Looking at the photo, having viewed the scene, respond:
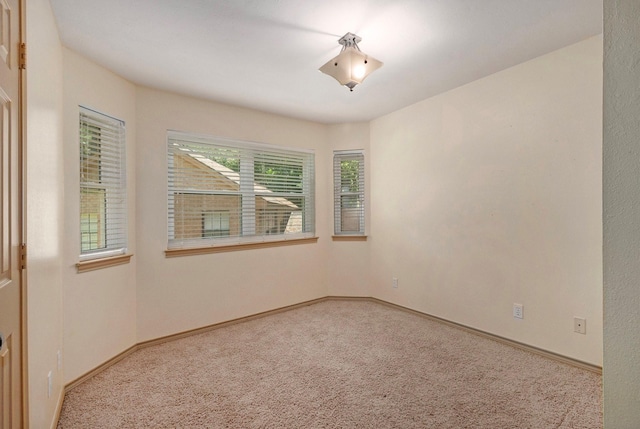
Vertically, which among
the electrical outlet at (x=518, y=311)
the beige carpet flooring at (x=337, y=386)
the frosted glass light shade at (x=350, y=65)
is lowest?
the beige carpet flooring at (x=337, y=386)

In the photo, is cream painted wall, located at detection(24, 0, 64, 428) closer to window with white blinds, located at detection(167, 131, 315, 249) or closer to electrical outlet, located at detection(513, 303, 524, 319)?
window with white blinds, located at detection(167, 131, 315, 249)

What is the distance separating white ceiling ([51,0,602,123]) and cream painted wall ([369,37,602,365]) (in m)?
0.31

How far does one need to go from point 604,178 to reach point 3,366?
2030mm

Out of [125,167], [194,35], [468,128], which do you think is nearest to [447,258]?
[468,128]

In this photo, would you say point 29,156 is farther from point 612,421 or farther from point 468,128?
point 468,128

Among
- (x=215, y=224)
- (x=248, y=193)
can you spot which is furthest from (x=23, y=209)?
(x=248, y=193)

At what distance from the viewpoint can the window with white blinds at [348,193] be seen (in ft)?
14.0

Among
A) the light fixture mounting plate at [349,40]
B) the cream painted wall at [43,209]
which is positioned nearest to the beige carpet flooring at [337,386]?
the cream painted wall at [43,209]

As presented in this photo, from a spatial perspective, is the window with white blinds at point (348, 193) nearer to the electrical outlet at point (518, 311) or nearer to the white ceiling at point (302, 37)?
the white ceiling at point (302, 37)

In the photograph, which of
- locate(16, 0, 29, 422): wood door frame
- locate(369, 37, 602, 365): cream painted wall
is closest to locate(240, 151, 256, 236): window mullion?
locate(369, 37, 602, 365): cream painted wall

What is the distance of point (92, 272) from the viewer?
7.79ft

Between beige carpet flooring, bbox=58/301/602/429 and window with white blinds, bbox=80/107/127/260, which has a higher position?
window with white blinds, bbox=80/107/127/260

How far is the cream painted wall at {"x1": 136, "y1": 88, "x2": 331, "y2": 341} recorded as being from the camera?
9.53 ft

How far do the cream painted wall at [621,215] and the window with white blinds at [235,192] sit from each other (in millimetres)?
3194
